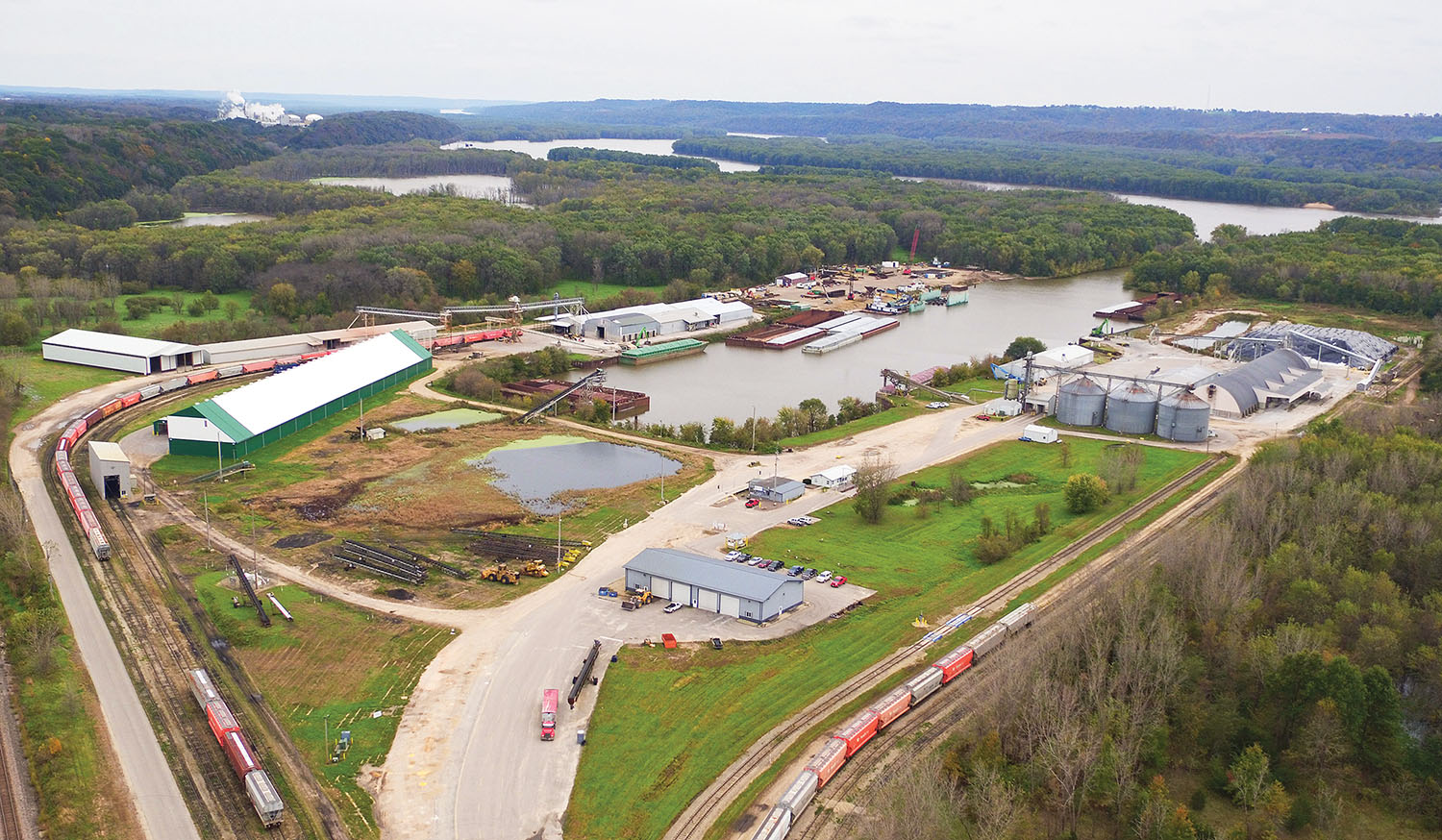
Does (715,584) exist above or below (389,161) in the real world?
below

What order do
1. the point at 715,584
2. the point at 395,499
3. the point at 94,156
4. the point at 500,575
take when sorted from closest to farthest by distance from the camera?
the point at 715,584
the point at 500,575
the point at 395,499
the point at 94,156

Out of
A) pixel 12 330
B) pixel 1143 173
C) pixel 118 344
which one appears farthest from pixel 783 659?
pixel 1143 173

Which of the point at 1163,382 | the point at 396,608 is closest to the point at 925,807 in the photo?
the point at 396,608

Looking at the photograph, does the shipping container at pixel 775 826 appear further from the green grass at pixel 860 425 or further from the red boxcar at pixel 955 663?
the green grass at pixel 860 425

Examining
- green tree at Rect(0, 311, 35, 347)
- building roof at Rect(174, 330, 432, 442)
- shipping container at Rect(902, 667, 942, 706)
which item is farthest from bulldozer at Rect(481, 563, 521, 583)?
green tree at Rect(0, 311, 35, 347)

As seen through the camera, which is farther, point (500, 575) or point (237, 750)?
point (500, 575)

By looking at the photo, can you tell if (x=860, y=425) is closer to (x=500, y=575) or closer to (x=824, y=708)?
(x=500, y=575)

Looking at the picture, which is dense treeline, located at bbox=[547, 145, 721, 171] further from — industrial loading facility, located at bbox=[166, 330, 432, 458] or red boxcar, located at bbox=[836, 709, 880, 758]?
red boxcar, located at bbox=[836, 709, 880, 758]
